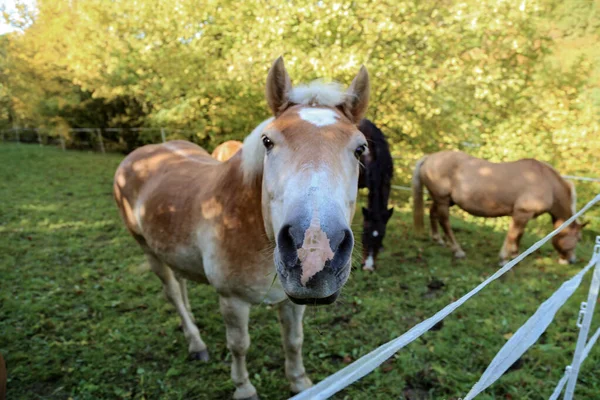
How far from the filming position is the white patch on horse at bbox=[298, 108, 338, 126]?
1596 millimetres

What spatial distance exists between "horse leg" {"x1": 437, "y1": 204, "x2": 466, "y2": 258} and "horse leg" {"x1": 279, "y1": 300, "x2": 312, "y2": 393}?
157 inches

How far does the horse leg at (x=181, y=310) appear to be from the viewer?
329 centimetres

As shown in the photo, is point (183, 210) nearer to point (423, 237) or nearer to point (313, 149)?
point (313, 149)

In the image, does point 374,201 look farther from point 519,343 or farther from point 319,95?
point 519,343

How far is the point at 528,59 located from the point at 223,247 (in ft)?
42.4

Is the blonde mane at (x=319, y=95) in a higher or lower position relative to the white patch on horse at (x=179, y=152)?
higher

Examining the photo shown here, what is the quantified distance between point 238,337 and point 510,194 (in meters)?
4.87

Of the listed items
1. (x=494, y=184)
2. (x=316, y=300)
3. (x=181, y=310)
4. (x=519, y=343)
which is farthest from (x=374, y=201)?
(x=316, y=300)

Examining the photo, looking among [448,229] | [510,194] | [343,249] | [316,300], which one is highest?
[343,249]

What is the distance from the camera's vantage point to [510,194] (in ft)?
18.0

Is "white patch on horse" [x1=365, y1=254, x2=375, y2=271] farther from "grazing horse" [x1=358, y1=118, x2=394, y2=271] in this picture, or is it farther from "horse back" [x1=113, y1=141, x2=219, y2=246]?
"horse back" [x1=113, y1=141, x2=219, y2=246]

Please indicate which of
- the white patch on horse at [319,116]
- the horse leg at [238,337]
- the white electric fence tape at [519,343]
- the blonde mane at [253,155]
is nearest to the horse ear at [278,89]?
the blonde mane at [253,155]

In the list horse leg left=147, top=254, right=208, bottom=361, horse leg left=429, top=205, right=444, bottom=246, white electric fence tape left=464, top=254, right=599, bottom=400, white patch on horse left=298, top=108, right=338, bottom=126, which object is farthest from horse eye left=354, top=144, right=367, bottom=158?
horse leg left=429, top=205, right=444, bottom=246

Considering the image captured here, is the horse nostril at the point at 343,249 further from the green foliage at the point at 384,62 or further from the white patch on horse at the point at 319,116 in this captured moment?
the green foliage at the point at 384,62
